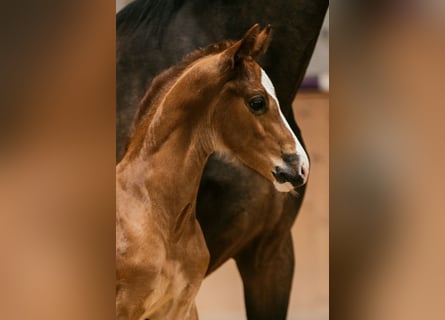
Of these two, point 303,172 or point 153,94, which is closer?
point 153,94

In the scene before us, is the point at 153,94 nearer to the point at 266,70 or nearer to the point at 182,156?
the point at 182,156

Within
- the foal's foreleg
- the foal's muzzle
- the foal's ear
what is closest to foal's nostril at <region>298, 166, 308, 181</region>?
the foal's muzzle

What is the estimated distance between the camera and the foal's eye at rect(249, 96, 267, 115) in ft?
5.31

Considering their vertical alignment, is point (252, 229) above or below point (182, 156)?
below

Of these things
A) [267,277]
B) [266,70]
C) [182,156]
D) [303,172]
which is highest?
[266,70]

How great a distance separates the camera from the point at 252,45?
1626 millimetres

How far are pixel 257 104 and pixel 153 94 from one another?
0.27 metres

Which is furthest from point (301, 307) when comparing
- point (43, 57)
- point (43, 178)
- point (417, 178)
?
point (43, 57)

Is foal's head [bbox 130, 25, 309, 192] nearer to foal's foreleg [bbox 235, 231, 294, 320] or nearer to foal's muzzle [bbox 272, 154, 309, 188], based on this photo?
foal's muzzle [bbox 272, 154, 309, 188]

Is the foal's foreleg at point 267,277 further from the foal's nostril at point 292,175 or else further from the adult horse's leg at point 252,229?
the foal's nostril at point 292,175

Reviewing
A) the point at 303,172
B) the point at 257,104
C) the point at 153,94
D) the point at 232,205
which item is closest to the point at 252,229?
the point at 232,205

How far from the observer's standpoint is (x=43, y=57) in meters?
1.50

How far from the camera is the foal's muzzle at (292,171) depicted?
165 cm

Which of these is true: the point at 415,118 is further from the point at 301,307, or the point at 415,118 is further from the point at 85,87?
the point at 85,87
